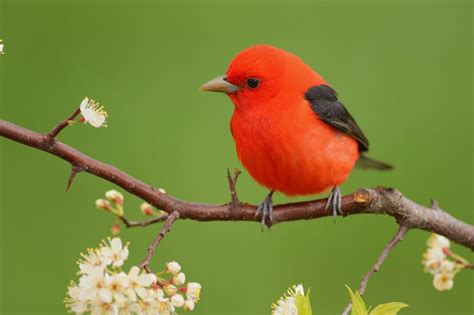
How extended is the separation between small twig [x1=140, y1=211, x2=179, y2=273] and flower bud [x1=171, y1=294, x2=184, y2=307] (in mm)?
142

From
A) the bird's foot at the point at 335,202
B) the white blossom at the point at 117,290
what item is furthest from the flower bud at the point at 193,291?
the bird's foot at the point at 335,202

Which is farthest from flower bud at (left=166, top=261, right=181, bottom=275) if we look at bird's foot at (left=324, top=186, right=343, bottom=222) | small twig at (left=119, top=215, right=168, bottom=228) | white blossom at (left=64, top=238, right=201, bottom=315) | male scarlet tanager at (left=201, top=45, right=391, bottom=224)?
male scarlet tanager at (left=201, top=45, right=391, bottom=224)

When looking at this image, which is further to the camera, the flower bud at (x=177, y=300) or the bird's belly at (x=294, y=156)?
the bird's belly at (x=294, y=156)

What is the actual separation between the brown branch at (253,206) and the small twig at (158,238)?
0.12 m

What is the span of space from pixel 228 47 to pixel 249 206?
11.4ft

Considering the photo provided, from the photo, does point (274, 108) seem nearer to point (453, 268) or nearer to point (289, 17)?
point (453, 268)

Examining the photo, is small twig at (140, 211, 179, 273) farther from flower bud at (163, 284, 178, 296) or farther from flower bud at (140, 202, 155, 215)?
flower bud at (140, 202, 155, 215)

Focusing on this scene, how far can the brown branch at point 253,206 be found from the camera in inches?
131

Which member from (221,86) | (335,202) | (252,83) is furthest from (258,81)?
(335,202)

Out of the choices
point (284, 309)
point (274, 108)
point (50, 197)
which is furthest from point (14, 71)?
point (284, 309)

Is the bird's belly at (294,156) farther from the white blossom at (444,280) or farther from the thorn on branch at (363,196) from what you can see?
the white blossom at (444,280)

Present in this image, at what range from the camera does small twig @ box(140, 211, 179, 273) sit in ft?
9.65

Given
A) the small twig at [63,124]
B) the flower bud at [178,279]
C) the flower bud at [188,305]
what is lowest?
the flower bud at [188,305]

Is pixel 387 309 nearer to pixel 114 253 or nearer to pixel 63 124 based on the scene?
pixel 114 253
